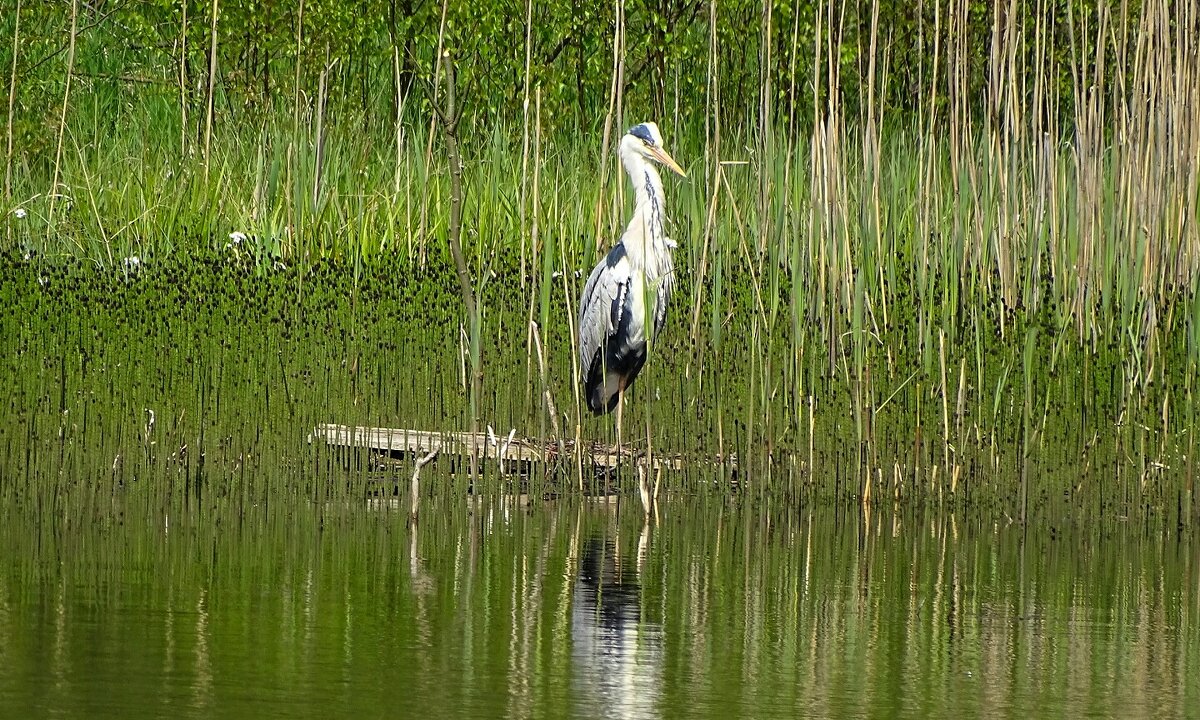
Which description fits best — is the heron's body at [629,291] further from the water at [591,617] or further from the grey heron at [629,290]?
the water at [591,617]

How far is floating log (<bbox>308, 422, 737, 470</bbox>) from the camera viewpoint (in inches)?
252

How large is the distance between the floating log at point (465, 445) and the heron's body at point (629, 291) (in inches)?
12.2

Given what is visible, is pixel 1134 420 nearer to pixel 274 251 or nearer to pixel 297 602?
pixel 297 602

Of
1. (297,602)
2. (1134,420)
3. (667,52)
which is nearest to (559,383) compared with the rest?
(1134,420)

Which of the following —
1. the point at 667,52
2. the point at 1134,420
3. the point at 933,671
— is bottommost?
the point at 933,671

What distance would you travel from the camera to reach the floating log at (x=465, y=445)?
6.41m

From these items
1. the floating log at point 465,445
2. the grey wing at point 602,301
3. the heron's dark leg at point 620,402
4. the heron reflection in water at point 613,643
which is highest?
the grey wing at point 602,301

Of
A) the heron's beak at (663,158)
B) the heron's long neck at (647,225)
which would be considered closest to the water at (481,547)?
the heron's long neck at (647,225)

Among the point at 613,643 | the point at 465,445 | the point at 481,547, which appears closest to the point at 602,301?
the point at 465,445

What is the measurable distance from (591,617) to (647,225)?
2957 millimetres

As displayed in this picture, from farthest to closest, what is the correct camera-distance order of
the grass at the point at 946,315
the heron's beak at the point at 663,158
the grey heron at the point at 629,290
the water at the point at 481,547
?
the heron's beak at the point at 663,158, the grey heron at the point at 629,290, the grass at the point at 946,315, the water at the point at 481,547

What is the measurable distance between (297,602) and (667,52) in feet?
25.4

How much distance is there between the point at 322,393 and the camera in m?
6.69

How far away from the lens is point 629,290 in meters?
7.19
